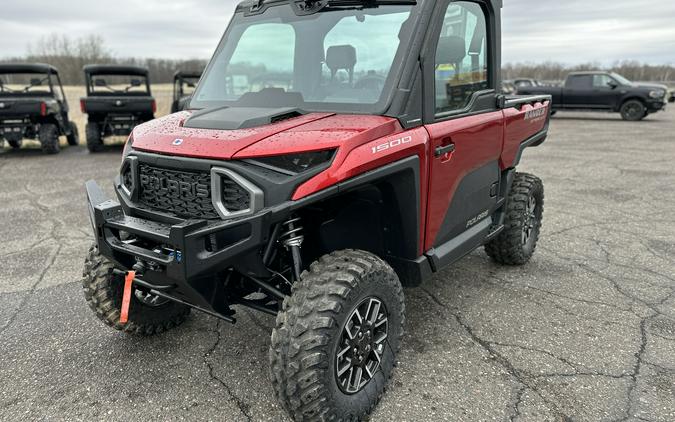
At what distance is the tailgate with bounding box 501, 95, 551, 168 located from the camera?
3.92 m

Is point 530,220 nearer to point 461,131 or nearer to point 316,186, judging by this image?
point 461,131

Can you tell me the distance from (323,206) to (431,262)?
30.5 inches

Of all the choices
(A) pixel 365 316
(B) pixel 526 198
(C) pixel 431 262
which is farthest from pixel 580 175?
(A) pixel 365 316

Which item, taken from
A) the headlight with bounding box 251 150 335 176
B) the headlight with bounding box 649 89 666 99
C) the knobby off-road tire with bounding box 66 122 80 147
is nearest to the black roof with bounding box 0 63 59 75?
the knobby off-road tire with bounding box 66 122 80 147

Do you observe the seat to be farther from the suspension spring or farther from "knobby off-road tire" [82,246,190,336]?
"knobby off-road tire" [82,246,190,336]

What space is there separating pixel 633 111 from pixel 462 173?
62.4ft

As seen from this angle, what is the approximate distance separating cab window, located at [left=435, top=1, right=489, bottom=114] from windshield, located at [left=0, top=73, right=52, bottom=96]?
40.8 ft

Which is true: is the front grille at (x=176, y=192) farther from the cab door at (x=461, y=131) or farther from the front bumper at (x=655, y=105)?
the front bumper at (x=655, y=105)

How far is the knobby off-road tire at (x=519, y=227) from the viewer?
172 inches

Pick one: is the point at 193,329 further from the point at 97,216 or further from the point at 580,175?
the point at 580,175

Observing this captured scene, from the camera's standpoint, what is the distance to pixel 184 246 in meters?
2.15

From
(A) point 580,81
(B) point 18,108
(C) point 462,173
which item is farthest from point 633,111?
(B) point 18,108

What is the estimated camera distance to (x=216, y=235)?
7.37 feet

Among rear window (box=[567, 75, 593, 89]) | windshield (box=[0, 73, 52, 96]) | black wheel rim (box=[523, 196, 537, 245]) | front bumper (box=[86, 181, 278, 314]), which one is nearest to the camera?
front bumper (box=[86, 181, 278, 314])
